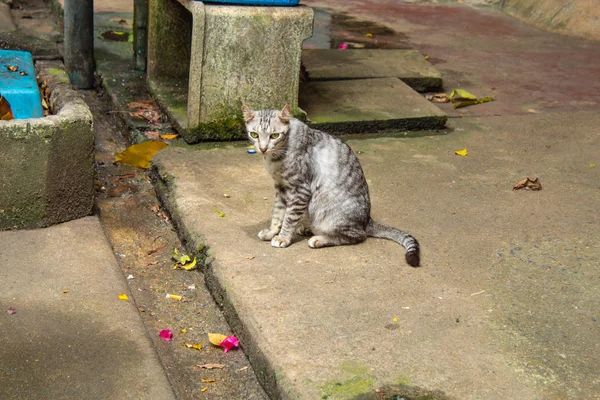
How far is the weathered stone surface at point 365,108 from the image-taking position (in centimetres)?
595

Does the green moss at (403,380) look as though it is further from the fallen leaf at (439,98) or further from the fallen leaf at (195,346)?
the fallen leaf at (439,98)

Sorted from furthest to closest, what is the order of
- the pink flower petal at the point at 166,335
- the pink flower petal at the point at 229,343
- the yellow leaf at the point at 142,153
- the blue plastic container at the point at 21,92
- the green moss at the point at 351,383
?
the yellow leaf at the point at 142,153
the blue plastic container at the point at 21,92
the pink flower petal at the point at 166,335
the pink flower petal at the point at 229,343
the green moss at the point at 351,383

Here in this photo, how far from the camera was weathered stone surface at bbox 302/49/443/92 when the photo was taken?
275 inches

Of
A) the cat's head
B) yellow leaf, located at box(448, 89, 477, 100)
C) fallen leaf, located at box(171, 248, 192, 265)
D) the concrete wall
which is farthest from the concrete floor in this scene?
the concrete wall

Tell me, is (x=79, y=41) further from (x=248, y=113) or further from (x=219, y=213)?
(x=248, y=113)

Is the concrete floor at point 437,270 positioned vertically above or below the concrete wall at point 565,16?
below

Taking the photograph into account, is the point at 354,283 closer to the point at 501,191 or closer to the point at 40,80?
the point at 501,191

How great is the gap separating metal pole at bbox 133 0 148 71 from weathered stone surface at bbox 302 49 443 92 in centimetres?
146

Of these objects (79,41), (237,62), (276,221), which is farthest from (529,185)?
(79,41)

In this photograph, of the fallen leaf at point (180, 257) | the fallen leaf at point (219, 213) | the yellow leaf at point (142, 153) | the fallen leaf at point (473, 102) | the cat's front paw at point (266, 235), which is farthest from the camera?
the fallen leaf at point (473, 102)

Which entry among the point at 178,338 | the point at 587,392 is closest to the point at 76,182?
the point at 178,338

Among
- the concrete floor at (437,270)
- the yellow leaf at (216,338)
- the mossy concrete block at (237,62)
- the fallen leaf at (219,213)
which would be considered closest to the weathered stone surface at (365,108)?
the concrete floor at (437,270)

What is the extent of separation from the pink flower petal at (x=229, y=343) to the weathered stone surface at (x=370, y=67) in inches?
139

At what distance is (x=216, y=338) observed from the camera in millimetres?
3711
